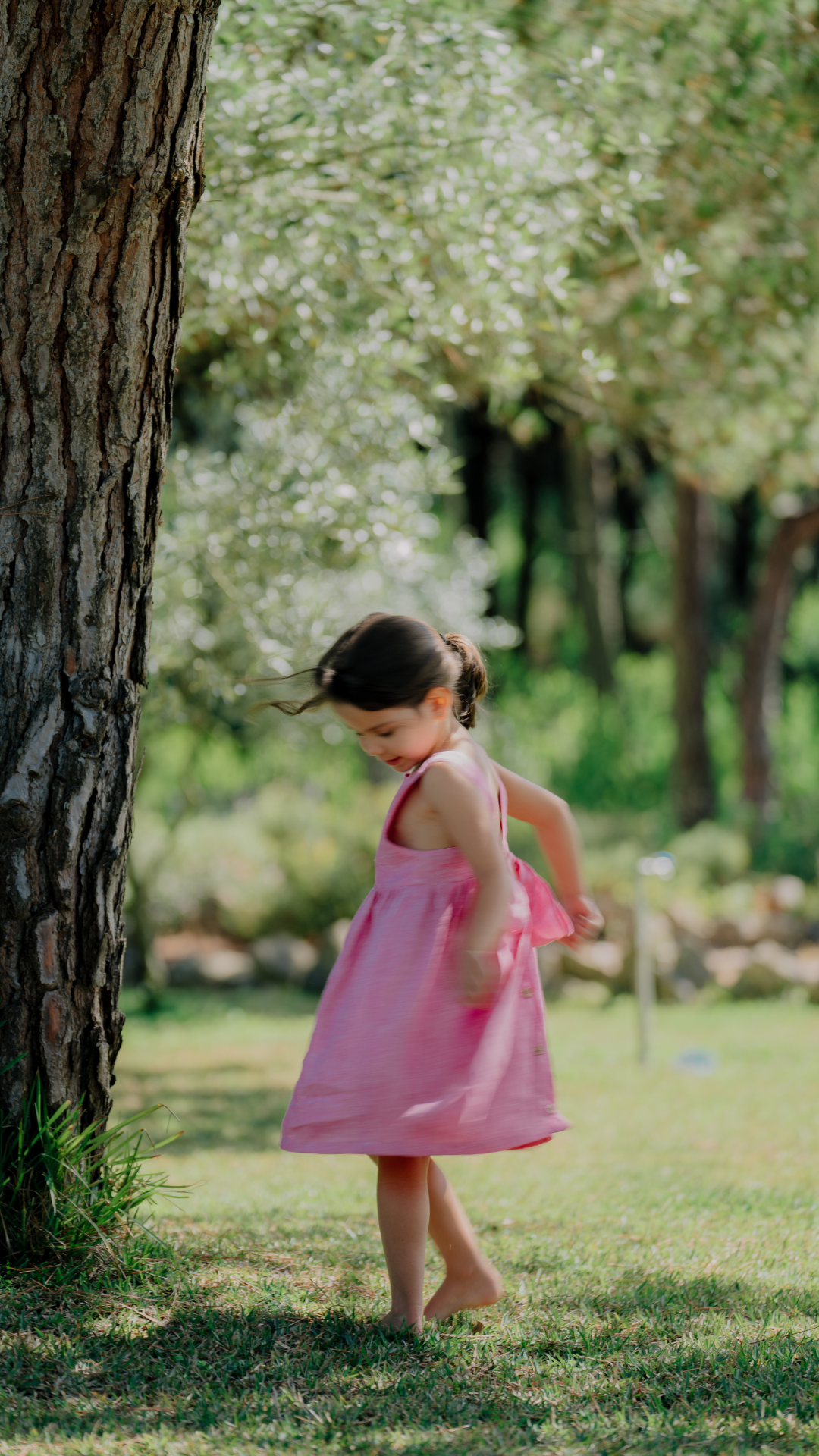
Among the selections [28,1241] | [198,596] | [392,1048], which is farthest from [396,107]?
[28,1241]

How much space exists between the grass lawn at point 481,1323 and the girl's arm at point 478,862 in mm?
718

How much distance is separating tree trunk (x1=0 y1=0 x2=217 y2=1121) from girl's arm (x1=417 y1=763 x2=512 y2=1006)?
76cm

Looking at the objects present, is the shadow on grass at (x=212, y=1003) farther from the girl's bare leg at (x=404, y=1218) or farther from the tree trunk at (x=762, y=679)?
the girl's bare leg at (x=404, y=1218)

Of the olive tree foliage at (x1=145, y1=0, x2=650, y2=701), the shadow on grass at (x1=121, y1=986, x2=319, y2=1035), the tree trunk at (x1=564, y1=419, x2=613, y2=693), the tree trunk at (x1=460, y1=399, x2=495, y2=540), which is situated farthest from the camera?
the tree trunk at (x1=460, y1=399, x2=495, y2=540)

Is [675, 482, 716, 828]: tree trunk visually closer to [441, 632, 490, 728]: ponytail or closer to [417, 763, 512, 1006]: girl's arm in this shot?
[441, 632, 490, 728]: ponytail

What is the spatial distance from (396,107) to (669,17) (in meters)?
1.31

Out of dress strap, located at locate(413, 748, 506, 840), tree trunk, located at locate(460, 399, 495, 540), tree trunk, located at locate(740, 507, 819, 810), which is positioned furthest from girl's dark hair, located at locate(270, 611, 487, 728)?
tree trunk, located at locate(460, 399, 495, 540)

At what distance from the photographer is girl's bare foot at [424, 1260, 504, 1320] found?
9.09 feet

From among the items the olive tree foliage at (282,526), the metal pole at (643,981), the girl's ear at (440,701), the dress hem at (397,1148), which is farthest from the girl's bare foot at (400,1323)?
the metal pole at (643,981)

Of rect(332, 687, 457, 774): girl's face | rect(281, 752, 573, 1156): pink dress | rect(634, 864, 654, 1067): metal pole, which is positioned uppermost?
rect(332, 687, 457, 774): girl's face

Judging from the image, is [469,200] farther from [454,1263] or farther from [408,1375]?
[408,1375]

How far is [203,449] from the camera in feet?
28.2

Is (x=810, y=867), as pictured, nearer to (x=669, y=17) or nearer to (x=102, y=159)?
(x=669, y=17)

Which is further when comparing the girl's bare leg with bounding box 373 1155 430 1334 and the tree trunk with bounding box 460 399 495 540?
the tree trunk with bounding box 460 399 495 540
